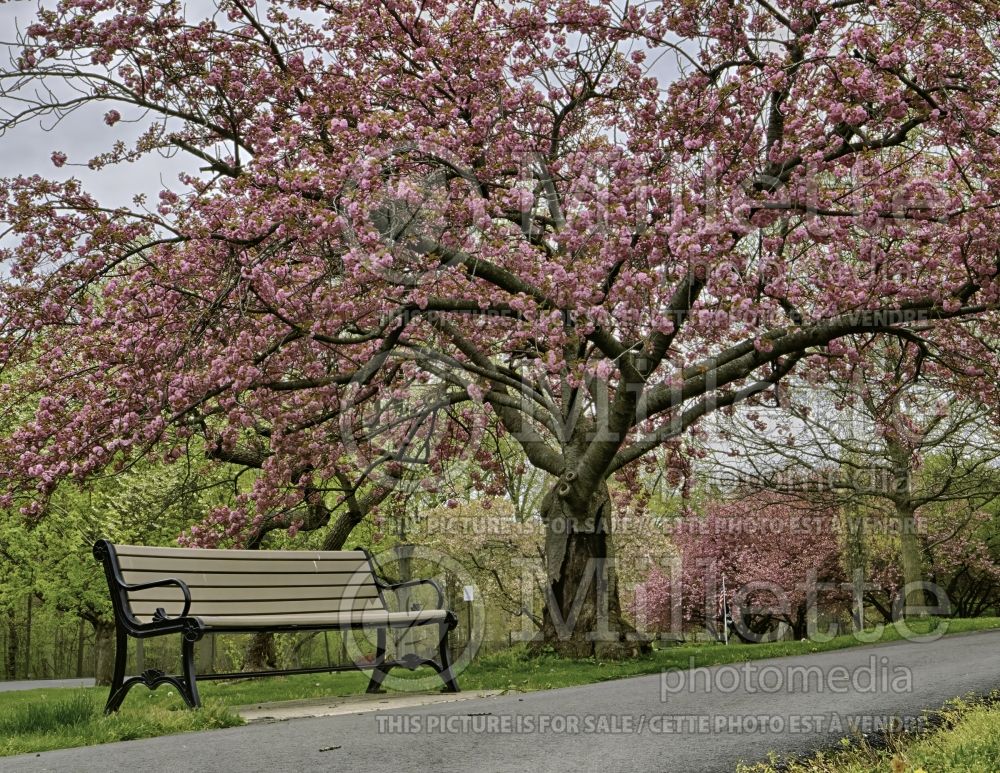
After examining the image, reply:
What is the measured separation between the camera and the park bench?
679cm

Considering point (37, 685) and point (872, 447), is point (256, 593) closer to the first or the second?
point (872, 447)

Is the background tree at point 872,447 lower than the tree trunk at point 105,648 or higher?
higher

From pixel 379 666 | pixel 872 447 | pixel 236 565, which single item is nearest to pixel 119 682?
pixel 236 565

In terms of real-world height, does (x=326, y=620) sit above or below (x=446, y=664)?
above

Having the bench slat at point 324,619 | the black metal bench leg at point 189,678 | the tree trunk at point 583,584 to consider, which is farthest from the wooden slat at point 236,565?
the tree trunk at point 583,584

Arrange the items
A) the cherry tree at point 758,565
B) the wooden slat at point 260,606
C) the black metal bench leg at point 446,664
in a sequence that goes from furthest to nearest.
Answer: the cherry tree at point 758,565 → the black metal bench leg at point 446,664 → the wooden slat at point 260,606

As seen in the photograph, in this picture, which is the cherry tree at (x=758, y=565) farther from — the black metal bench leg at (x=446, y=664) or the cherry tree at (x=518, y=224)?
the black metal bench leg at (x=446, y=664)

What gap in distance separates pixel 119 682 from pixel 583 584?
7116 millimetres

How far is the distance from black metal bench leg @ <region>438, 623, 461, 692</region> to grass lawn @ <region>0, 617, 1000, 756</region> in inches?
21.8

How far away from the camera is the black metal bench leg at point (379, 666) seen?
8122mm

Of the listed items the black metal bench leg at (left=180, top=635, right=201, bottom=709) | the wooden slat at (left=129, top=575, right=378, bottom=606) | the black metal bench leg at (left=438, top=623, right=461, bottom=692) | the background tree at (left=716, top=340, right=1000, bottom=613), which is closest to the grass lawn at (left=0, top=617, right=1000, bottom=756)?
the black metal bench leg at (left=180, top=635, right=201, bottom=709)

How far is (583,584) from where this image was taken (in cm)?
1272

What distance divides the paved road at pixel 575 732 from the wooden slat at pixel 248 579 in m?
1.83

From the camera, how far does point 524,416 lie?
44.9 feet
